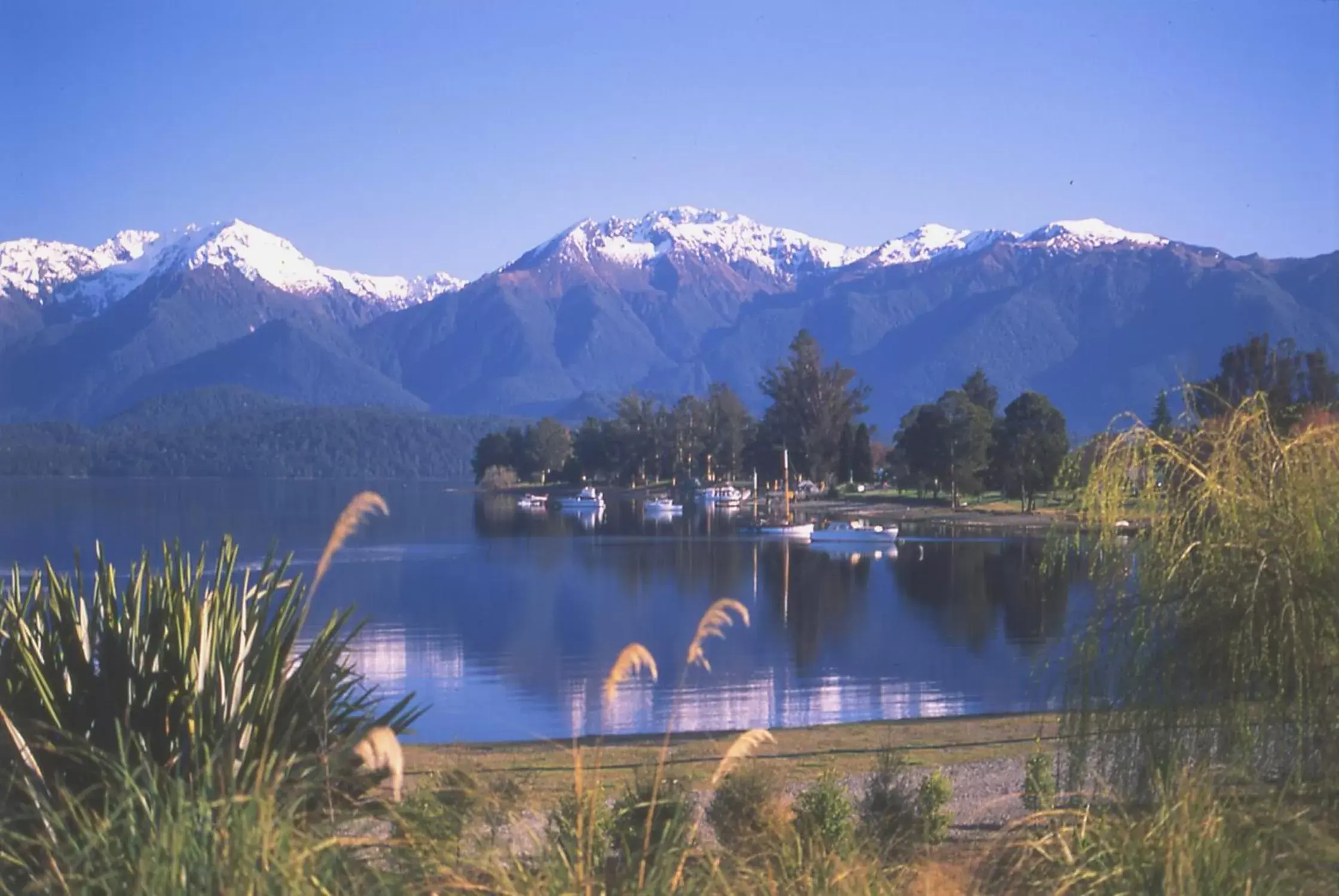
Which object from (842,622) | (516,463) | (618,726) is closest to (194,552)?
(842,622)

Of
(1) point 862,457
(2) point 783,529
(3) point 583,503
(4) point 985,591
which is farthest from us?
(3) point 583,503

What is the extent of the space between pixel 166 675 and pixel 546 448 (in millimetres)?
137995

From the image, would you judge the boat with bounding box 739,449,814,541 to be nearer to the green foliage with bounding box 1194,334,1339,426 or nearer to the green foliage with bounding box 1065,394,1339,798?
the green foliage with bounding box 1194,334,1339,426

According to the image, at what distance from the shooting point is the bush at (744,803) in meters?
8.59

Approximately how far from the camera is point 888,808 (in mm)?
9594

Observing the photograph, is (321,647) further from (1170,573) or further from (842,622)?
(842,622)

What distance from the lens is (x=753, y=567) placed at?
56.6m

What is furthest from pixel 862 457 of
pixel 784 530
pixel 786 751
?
pixel 786 751

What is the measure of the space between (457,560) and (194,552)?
11057 mm

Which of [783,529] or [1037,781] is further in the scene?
[783,529]

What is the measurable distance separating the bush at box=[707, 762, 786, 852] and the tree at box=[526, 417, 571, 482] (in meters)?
134

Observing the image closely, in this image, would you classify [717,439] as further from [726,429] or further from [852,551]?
[852,551]

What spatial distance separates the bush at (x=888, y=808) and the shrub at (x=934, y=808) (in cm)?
6

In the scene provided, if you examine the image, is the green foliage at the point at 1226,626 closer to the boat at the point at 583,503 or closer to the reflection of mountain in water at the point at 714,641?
the reflection of mountain in water at the point at 714,641
